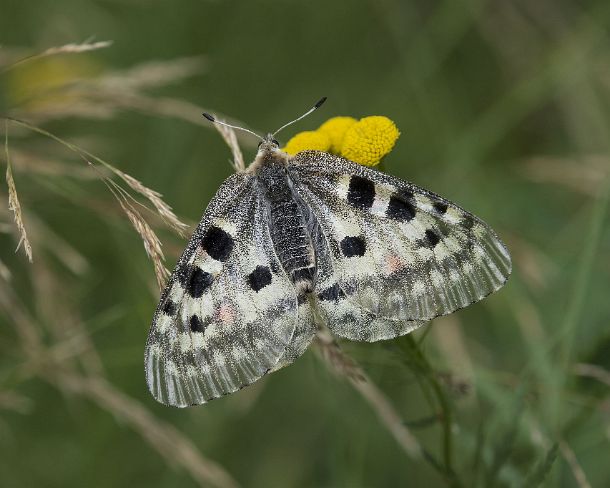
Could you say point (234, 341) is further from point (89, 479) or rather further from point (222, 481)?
point (89, 479)

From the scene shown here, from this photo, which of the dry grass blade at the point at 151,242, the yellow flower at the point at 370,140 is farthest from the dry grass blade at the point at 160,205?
the yellow flower at the point at 370,140

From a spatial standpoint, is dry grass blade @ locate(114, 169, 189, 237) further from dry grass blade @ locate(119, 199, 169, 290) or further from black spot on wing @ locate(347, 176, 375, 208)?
black spot on wing @ locate(347, 176, 375, 208)

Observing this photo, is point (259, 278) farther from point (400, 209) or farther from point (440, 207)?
point (440, 207)

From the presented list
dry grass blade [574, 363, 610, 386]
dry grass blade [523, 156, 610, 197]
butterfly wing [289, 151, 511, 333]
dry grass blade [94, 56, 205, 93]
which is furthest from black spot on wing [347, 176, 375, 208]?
dry grass blade [523, 156, 610, 197]

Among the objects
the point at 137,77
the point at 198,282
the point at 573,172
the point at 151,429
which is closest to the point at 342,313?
the point at 198,282

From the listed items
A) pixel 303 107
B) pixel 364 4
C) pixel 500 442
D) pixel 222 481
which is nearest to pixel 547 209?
pixel 303 107

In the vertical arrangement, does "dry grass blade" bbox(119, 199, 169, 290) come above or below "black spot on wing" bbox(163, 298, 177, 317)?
above
